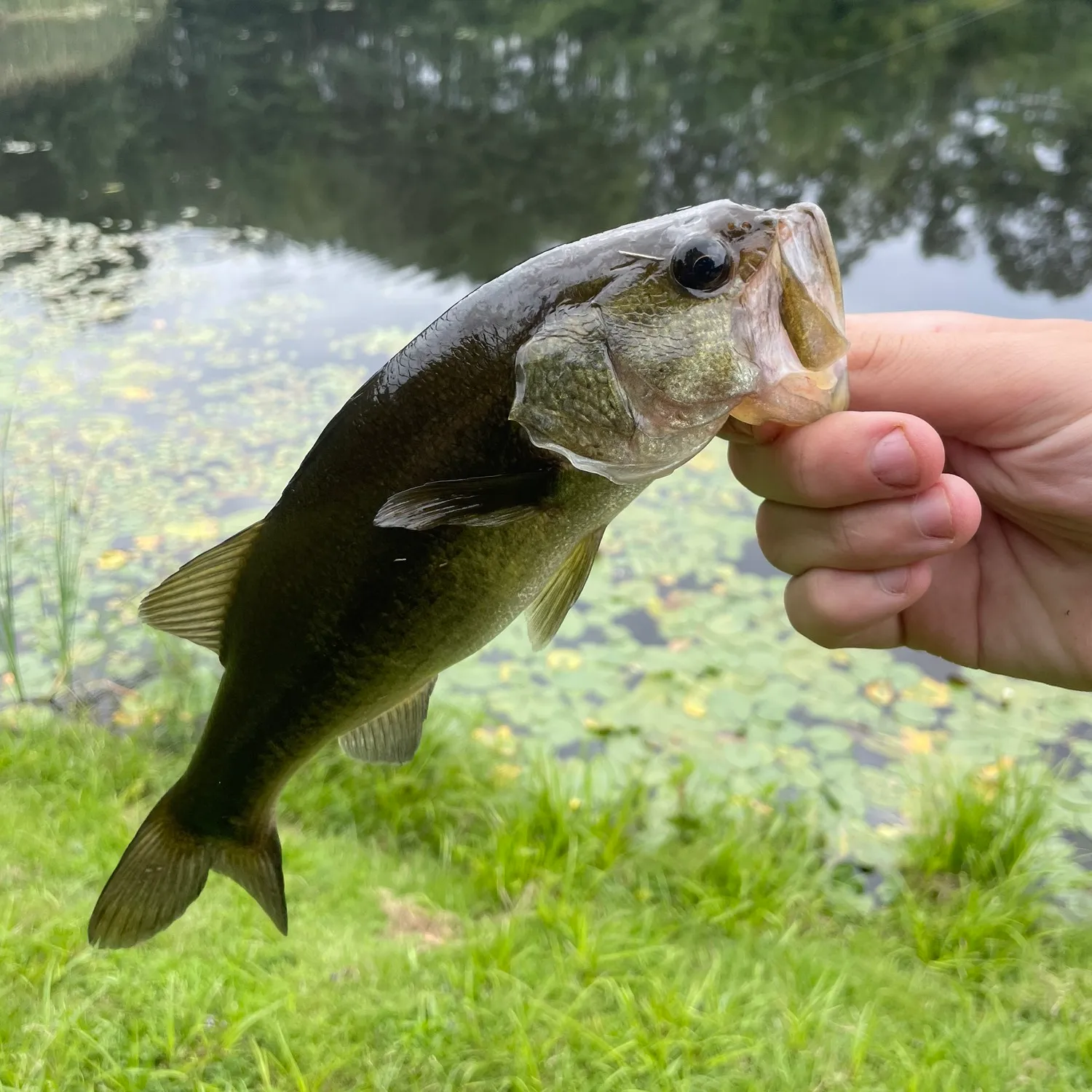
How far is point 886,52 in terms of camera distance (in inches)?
842

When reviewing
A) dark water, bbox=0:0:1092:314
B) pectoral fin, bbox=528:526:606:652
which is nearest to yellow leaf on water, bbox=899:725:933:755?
pectoral fin, bbox=528:526:606:652

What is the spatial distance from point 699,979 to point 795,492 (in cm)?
193

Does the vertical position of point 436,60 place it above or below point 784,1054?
above

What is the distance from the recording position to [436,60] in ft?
75.3

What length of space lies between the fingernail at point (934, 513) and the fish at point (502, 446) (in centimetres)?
34

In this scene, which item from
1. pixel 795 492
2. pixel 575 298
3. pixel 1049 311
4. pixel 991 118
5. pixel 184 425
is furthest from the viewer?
pixel 991 118

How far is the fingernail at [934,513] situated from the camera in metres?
1.90

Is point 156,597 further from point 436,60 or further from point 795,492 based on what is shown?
point 436,60

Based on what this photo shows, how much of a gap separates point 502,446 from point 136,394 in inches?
297

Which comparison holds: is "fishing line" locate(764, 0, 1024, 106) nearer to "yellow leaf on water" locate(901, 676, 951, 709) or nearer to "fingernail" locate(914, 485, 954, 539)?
"yellow leaf on water" locate(901, 676, 951, 709)

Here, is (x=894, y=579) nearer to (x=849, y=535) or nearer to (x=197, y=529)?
(x=849, y=535)

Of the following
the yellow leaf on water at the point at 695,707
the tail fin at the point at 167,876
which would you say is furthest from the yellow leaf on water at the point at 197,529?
the tail fin at the point at 167,876

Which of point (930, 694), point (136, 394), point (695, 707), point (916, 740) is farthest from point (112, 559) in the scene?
point (930, 694)

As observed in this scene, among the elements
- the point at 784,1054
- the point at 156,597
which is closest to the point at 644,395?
the point at 156,597
